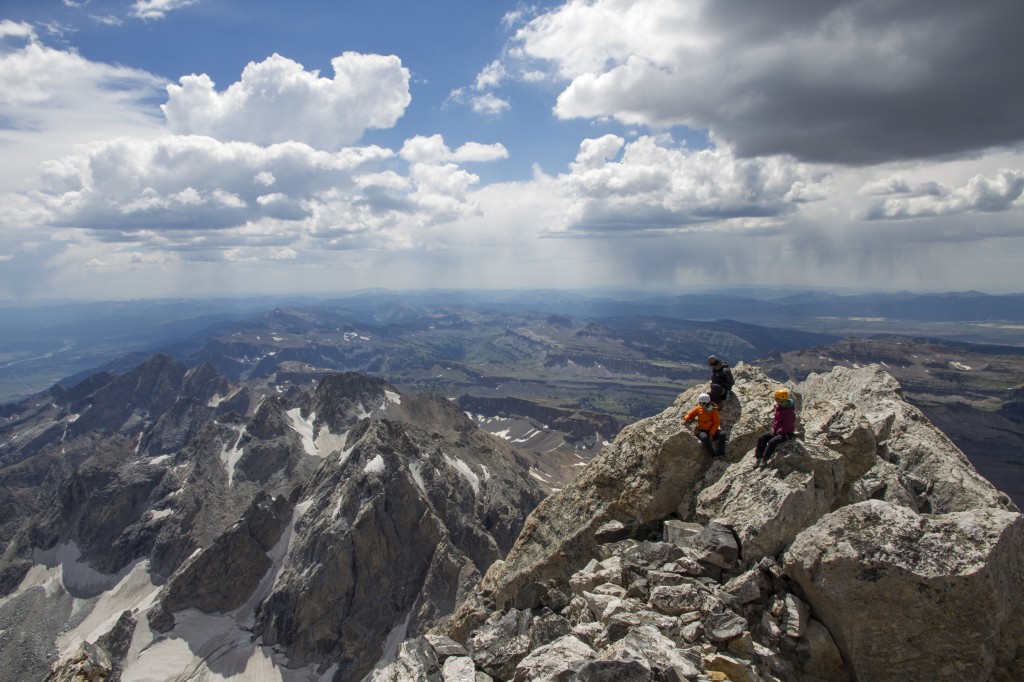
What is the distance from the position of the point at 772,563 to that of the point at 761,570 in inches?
15.5

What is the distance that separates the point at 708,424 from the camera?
2133cm

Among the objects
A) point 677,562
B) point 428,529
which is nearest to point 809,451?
point 677,562

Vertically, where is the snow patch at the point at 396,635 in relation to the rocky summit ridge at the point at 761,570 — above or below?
below

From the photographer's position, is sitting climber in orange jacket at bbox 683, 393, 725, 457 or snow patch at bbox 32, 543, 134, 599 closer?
sitting climber in orange jacket at bbox 683, 393, 725, 457

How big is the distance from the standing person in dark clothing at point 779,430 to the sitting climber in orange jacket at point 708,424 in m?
2.37

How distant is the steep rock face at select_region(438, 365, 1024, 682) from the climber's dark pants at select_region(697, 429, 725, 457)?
329mm

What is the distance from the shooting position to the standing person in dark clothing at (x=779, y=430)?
18.1 metres

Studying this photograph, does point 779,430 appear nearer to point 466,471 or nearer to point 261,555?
point 261,555

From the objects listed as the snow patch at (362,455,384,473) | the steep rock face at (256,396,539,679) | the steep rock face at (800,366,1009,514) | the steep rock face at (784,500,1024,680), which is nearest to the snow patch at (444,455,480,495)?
the steep rock face at (256,396,539,679)

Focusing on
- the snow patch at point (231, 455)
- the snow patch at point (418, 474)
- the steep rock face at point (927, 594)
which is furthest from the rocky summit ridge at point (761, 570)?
the snow patch at point (231, 455)

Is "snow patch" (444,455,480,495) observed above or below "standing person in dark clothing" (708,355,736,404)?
below

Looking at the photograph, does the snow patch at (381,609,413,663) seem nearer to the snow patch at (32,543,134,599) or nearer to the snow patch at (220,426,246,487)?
the snow patch at (220,426,246,487)

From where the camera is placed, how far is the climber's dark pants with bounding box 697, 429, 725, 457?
826 inches

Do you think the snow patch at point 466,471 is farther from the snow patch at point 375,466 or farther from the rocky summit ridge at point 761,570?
the rocky summit ridge at point 761,570
